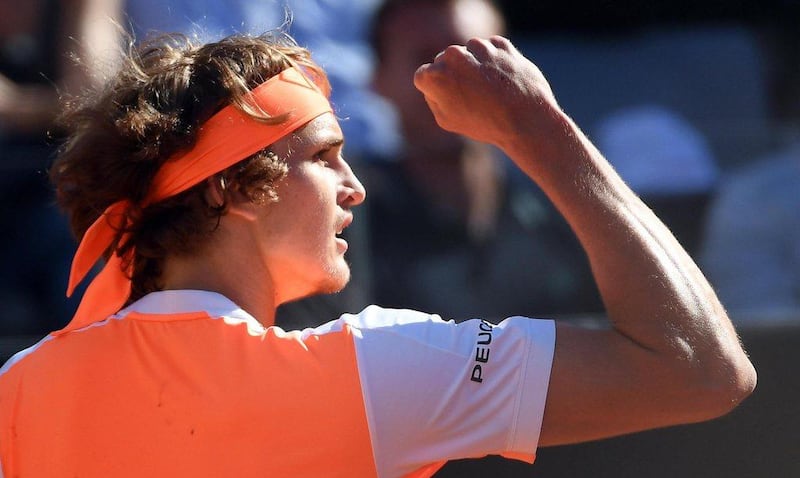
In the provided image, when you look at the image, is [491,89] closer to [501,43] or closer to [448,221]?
[501,43]

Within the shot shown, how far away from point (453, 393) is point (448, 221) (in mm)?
2301

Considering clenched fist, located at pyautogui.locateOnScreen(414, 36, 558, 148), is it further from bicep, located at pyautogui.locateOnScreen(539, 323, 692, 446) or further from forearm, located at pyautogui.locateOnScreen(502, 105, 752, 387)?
bicep, located at pyautogui.locateOnScreen(539, 323, 692, 446)

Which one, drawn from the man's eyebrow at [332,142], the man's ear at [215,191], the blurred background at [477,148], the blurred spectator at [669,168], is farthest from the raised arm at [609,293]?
the blurred spectator at [669,168]

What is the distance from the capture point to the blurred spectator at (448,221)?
3.78 meters

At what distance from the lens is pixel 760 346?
2943mm

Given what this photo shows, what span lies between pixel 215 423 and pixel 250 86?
1.87ft

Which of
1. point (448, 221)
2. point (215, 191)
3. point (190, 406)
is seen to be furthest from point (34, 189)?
point (190, 406)

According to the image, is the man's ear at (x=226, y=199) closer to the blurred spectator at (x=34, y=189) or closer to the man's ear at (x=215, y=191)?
the man's ear at (x=215, y=191)

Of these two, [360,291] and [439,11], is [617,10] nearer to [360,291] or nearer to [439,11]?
[439,11]

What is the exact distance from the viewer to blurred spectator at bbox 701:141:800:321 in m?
3.88

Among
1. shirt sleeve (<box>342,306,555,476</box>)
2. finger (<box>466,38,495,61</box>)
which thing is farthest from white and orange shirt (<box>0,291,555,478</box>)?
finger (<box>466,38,495,61</box>)

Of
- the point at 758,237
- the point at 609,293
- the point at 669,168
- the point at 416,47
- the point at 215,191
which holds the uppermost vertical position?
the point at 416,47

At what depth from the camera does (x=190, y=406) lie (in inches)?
64.9

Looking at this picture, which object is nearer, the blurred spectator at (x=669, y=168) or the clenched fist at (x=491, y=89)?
the clenched fist at (x=491, y=89)
